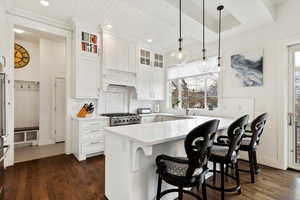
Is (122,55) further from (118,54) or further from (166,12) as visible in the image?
(166,12)

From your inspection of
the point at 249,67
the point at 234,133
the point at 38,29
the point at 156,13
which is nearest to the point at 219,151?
the point at 234,133

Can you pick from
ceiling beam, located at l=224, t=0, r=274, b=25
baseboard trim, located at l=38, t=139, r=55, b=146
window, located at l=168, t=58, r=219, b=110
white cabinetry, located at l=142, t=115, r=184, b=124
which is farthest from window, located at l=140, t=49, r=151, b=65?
A: baseboard trim, located at l=38, t=139, r=55, b=146

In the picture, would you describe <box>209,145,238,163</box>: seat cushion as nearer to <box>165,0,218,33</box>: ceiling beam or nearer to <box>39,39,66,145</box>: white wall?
<box>165,0,218,33</box>: ceiling beam

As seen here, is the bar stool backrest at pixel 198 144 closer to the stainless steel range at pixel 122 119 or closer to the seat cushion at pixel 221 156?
the seat cushion at pixel 221 156

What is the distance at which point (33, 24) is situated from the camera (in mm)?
3176

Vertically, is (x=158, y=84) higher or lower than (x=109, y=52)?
lower

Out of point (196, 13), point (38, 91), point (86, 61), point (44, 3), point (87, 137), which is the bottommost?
point (87, 137)

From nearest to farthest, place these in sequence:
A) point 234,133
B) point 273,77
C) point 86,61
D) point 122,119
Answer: point 234,133, point 273,77, point 86,61, point 122,119

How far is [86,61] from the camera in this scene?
3.58 m

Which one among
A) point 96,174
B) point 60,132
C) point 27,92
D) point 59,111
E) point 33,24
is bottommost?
point 96,174

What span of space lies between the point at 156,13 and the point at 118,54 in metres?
1.76

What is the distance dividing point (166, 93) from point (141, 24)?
2.48 meters

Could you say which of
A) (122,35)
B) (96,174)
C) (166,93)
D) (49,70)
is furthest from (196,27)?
(49,70)

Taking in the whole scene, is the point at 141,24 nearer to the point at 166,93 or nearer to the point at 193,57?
the point at 193,57
